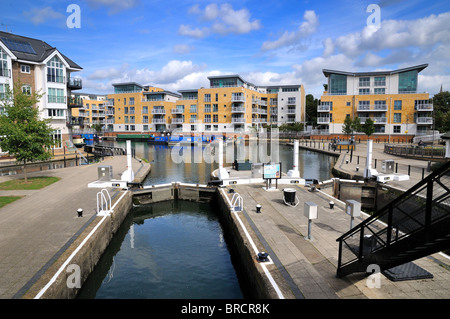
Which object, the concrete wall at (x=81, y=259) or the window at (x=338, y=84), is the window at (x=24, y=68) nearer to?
the concrete wall at (x=81, y=259)

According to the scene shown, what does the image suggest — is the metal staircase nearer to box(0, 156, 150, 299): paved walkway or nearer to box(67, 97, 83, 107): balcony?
box(0, 156, 150, 299): paved walkway

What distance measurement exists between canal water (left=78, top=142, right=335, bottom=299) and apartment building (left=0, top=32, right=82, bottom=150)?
83.7 ft

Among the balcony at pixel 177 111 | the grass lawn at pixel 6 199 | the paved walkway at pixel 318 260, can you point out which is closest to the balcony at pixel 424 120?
the balcony at pixel 177 111

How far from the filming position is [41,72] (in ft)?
135

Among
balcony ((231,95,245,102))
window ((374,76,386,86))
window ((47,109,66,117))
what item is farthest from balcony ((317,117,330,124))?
window ((47,109,66,117))

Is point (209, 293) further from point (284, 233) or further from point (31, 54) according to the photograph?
point (31, 54)

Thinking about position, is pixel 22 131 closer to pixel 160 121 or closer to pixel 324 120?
pixel 324 120

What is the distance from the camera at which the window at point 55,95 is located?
138 ft

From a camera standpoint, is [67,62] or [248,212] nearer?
[248,212]

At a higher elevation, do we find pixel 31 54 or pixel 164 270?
pixel 31 54

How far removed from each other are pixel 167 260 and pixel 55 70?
40.3 metres

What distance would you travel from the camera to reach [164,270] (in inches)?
448
